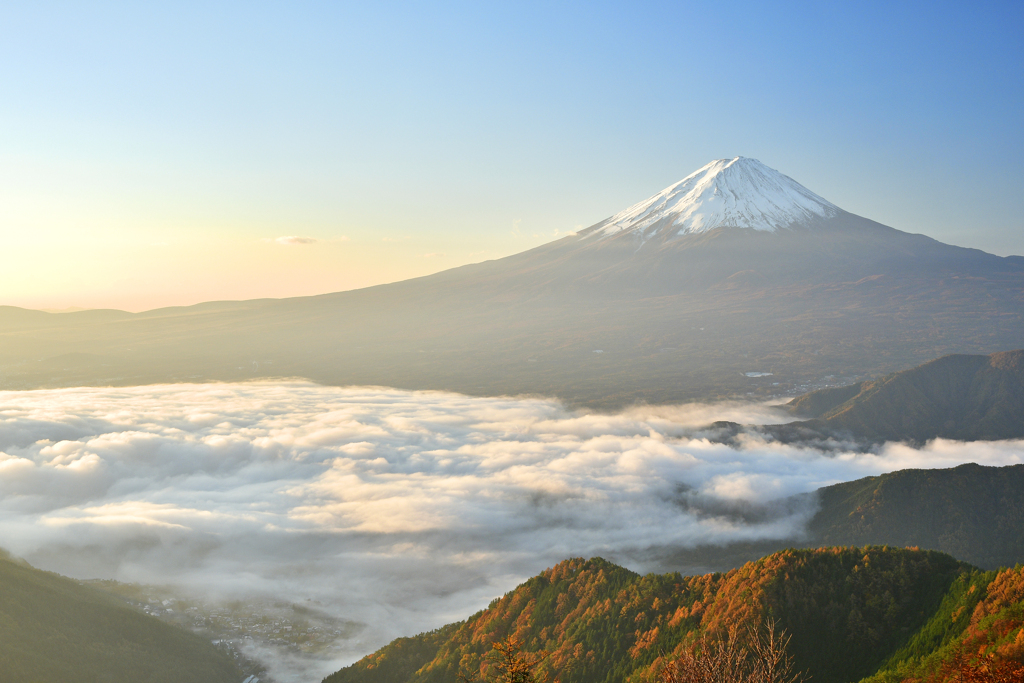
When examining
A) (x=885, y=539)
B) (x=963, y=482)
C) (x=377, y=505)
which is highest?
(x=963, y=482)

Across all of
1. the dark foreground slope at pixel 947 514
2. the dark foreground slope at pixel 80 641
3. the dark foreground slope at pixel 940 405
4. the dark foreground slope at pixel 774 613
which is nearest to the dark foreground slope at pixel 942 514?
the dark foreground slope at pixel 947 514

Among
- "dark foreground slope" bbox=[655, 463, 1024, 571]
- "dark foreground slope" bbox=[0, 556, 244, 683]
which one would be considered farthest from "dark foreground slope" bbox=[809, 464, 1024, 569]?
"dark foreground slope" bbox=[0, 556, 244, 683]

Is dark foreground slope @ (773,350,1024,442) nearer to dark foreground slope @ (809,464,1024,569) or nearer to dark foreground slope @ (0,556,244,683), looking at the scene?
dark foreground slope @ (809,464,1024,569)

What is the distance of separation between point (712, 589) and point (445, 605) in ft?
350

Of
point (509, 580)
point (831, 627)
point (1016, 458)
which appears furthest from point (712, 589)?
point (1016, 458)

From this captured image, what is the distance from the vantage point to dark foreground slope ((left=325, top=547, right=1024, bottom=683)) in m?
37.8

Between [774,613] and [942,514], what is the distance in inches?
2820

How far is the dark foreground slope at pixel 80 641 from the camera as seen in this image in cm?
7194

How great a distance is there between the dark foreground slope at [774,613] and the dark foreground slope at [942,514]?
1999 inches

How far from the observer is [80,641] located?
268 ft

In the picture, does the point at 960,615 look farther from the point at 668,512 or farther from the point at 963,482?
the point at 668,512

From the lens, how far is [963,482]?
96.4m

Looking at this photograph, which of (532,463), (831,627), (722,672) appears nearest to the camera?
(722,672)

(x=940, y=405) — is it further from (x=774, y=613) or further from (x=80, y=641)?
(x=80, y=641)
